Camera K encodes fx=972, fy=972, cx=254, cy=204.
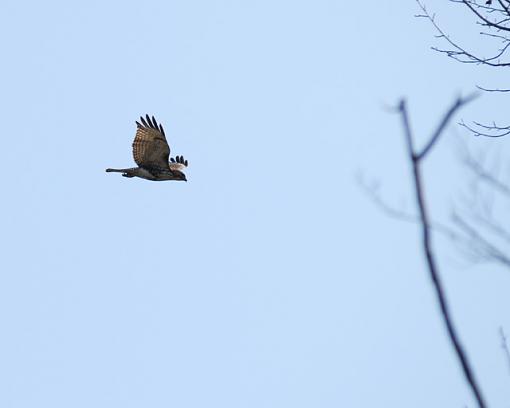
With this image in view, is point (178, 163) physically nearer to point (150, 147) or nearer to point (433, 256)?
point (150, 147)

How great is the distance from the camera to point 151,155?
53.7 feet

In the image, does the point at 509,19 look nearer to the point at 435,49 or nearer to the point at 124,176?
the point at 435,49

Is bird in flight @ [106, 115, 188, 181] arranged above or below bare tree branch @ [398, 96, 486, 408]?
above

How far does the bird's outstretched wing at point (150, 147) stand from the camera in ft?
52.9

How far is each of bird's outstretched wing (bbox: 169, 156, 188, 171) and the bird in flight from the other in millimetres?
350

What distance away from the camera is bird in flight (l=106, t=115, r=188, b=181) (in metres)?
16.1

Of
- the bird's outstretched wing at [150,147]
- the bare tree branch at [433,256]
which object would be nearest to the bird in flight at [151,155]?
the bird's outstretched wing at [150,147]

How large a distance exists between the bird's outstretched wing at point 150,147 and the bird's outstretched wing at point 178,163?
56 centimetres

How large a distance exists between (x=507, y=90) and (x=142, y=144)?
10.8 m

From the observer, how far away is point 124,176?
16.8m

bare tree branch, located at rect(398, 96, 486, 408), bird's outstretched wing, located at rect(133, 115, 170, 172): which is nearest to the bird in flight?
bird's outstretched wing, located at rect(133, 115, 170, 172)

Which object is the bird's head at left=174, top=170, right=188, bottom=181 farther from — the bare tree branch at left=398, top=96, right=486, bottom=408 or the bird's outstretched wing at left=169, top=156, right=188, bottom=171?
the bare tree branch at left=398, top=96, right=486, bottom=408

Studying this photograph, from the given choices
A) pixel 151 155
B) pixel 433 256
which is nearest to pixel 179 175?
pixel 151 155

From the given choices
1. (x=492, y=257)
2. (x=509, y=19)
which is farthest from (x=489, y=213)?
(x=509, y=19)
